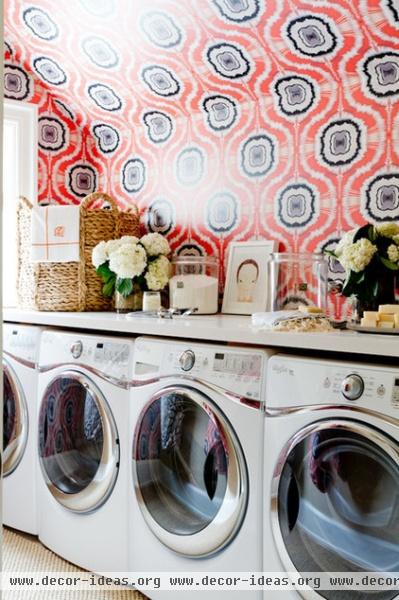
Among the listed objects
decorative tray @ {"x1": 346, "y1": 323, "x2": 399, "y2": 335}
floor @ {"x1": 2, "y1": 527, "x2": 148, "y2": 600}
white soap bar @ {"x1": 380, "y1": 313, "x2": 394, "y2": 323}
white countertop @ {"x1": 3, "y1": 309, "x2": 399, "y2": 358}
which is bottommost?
floor @ {"x1": 2, "y1": 527, "x2": 148, "y2": 600}

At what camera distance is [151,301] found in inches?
104

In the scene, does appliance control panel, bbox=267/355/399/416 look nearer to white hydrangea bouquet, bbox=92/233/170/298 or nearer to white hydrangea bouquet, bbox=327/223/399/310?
white hydrangea bouquet, bbox=327/223/399/310

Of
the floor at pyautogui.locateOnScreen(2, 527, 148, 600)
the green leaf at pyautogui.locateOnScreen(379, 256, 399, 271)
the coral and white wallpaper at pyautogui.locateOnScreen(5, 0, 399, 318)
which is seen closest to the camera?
the green leaf at pyautogui.locateOnScreen(379, 256, 399, 271)

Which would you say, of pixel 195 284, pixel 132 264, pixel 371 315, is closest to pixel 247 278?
pixel 195 284

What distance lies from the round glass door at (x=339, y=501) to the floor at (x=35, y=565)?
2.60 feet

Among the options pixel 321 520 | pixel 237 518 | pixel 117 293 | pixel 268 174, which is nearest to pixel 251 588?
pixel 237 518

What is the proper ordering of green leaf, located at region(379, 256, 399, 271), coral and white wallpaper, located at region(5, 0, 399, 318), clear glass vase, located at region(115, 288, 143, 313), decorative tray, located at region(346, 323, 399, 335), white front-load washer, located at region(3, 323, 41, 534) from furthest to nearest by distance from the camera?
clear glass vase, located at region(115, 288, 143, 313), white front-load washer, located at region(3, 323, 41, 534), coral and white wallpaper, located at region(5, 0, 399, 318), green leaf, located at region(379, 256, 399, 271), decorative tray, located at region(346, 323, 399, 335)

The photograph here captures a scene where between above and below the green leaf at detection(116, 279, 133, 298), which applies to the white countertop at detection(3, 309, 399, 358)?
below

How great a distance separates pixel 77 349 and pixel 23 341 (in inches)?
15.3

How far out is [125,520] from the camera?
2.07 m

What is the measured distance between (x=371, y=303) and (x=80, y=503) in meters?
1.31

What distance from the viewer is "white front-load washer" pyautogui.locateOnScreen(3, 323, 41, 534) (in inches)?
96.3

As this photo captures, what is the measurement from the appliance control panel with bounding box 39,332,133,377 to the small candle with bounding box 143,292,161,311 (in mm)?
397

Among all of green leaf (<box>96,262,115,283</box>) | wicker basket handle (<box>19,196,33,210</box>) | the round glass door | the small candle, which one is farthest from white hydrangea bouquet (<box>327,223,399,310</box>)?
wicker basket handle (<box>19,196,33,210</box>)
